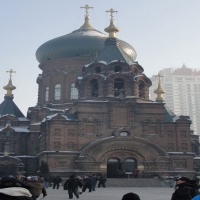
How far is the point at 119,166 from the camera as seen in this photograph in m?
29.5

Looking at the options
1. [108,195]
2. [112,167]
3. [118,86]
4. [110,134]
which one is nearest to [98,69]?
[118,86]

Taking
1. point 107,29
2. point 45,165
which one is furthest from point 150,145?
point 107,29

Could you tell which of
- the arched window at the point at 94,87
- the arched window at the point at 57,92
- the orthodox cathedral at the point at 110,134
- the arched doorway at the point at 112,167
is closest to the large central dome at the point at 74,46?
the arched window at the point at 57,92

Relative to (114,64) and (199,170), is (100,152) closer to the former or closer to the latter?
(114,64)

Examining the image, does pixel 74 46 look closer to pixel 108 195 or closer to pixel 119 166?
pixel 119 166

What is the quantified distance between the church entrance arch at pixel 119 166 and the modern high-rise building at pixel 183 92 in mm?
63881

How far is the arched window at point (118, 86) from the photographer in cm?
3166

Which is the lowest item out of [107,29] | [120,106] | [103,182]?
[103,182]

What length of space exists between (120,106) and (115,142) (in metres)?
3.26

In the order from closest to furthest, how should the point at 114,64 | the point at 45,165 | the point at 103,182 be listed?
the point at 103,182
the point at 45,165
the point at 114,64

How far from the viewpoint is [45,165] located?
27.8 meters

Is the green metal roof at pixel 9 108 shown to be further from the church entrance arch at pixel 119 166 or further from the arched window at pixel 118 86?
the church entrance arch at pixel 119 166

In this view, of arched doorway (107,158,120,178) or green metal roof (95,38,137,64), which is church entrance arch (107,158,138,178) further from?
green metal roof (95,38,137,64)

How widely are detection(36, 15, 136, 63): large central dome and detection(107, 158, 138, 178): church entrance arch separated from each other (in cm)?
1446
